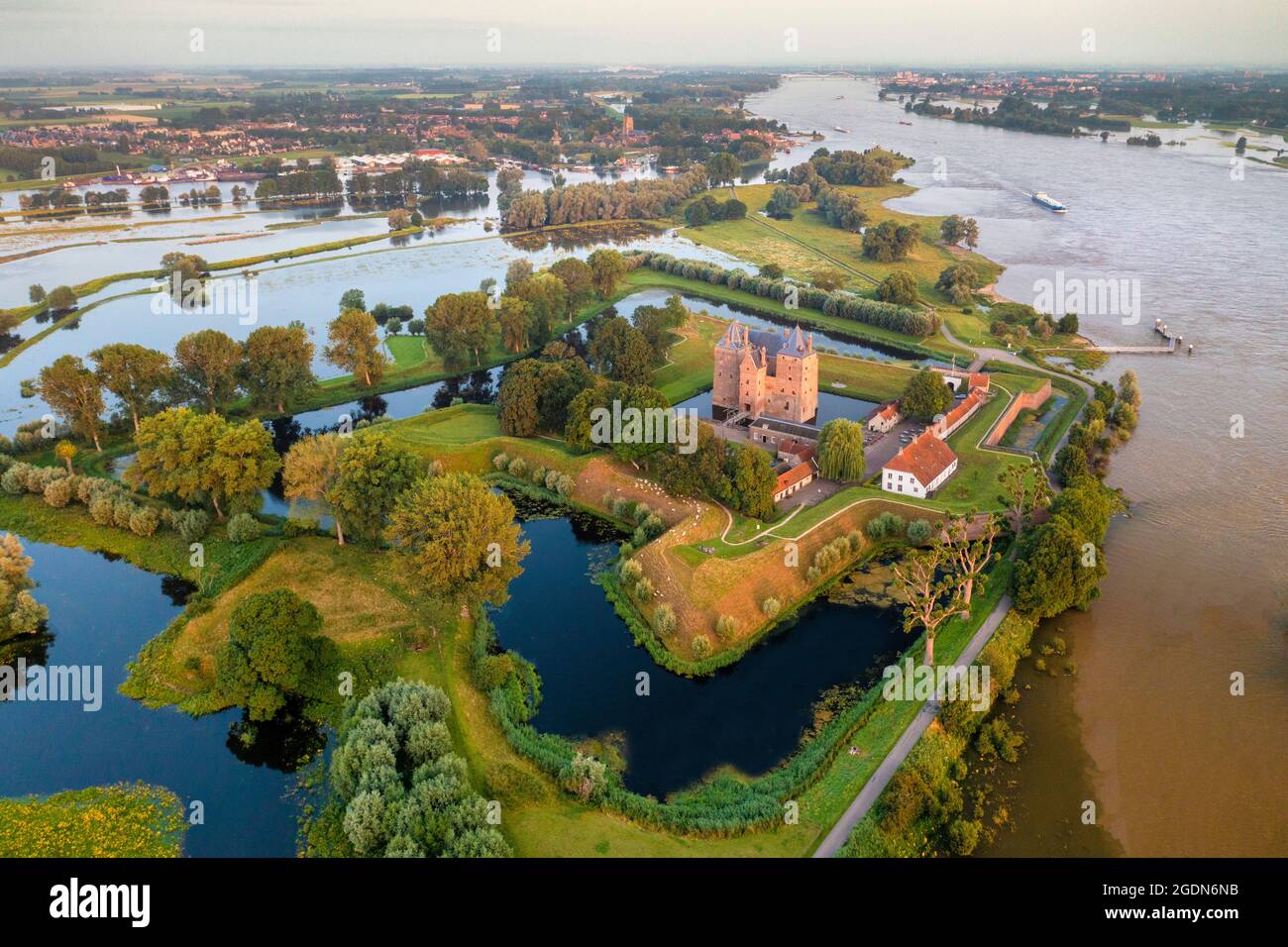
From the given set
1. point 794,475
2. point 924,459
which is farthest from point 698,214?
point 794,475

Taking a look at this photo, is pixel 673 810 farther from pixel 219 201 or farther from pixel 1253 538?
pixel 219 201

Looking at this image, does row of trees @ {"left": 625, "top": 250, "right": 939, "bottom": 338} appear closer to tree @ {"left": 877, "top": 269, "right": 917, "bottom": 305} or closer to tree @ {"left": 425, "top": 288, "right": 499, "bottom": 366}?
tree @ {"left": 877, "top": 269, "right": 917, "bottom": 305}

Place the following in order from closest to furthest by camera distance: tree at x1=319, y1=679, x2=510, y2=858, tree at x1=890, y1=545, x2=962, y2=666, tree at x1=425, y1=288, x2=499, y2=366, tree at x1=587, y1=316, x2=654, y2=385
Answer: tree at x1=319, y1=679, x2=510, y2=858
tree at x1=890, y1=545, x2=962, y2=666
tree at x1=587, y1=316, x2=654, y2=385
tree at x1=425, y1=288, x2=499, y2=366

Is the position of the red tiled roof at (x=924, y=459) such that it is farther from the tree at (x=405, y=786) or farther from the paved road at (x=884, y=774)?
the tree at (x=405, y=786)

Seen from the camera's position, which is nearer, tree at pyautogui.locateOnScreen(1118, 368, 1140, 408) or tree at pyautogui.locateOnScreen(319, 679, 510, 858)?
tree at pyautogui.locateOnScreen(319, 679, 510, 858)

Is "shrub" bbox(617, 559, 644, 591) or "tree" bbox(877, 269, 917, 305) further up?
"tree" bbox(877, 269, 917, 305)

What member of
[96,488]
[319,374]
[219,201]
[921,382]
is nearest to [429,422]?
[319,374]

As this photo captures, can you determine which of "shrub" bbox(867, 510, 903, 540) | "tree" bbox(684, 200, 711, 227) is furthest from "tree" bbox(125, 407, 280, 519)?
"tree" bbox(684, 200, 711, 227)

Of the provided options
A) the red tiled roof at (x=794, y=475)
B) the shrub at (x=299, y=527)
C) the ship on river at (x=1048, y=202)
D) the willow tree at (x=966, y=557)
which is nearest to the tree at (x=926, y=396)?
the red tiled roof at (x=794, y=475)
